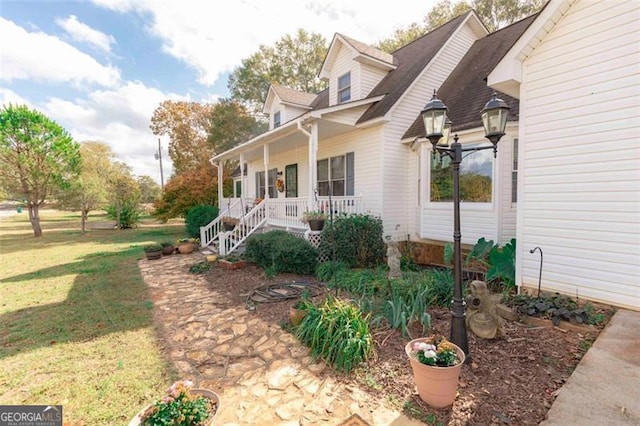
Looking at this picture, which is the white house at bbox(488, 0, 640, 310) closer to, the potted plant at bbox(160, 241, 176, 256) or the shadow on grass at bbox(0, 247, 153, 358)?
the shadow on grass at bbox(0, 247, 153, 358)

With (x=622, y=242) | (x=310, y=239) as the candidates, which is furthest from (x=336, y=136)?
(x=622, y=242)

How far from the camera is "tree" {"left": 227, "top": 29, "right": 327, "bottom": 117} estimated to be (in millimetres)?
23406

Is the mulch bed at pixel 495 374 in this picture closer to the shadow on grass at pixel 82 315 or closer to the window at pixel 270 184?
the shadow on grass at pixel 82 315

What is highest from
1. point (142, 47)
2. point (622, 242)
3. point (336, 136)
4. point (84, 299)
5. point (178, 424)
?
point (142, 47)

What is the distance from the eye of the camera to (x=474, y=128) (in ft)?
22.5

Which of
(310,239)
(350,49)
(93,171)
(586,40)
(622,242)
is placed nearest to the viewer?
(622,242)

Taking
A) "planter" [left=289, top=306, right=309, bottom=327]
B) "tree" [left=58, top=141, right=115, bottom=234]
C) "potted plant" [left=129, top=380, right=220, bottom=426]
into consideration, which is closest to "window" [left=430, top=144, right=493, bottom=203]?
"planter" [left=289, top=306, right=309, bottom=327]

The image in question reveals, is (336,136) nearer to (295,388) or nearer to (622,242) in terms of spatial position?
(622,242)

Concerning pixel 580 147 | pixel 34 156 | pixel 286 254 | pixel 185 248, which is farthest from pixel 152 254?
pixel 580 147

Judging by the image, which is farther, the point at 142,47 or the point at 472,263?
the point at 142,47

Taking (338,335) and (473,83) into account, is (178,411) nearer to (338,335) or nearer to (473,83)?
(338,335)

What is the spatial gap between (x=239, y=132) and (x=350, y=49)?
14771mm

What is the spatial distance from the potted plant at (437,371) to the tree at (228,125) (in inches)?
887

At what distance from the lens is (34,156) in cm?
1499
